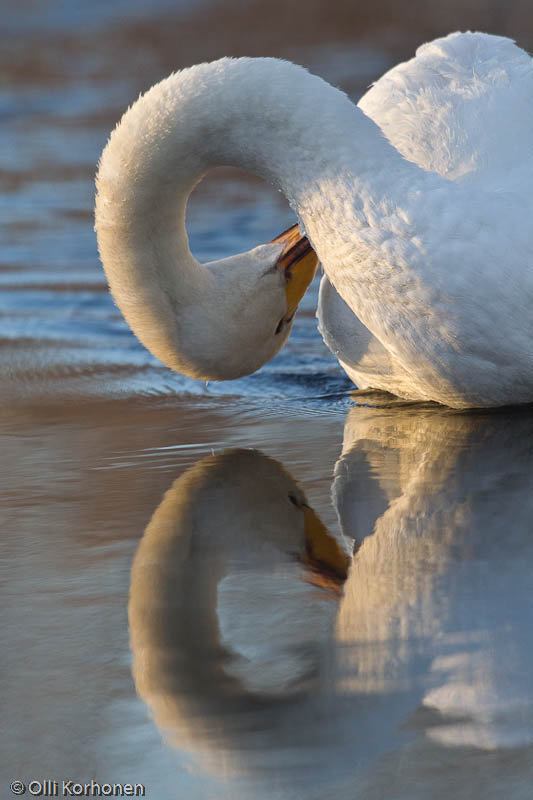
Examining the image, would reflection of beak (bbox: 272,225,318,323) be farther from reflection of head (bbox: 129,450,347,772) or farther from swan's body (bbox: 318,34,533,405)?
reflection of head (bbox: 129,450,347,772)

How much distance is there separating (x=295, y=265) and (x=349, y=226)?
764mm

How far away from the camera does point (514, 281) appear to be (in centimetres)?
378

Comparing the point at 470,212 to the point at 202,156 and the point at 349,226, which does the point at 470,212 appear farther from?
the point at 202,156

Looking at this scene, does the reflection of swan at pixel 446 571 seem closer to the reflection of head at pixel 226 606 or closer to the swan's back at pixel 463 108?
the reflection of head at pixel 226 606

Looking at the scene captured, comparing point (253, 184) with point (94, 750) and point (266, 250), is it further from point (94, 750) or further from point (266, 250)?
point (94, 750)

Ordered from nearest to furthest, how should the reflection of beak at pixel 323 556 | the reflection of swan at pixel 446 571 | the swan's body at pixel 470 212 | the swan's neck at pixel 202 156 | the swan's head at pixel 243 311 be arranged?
the reflection of swan at pixel 446 571 < the reflection of beak at pixel 323 556 < the swan's body at pixel 470 212 < the swan's neck at pixel 202 156 < the swan's head at pixel 243 311

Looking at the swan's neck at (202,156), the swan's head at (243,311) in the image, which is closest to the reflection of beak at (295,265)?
the swan's head at (243,311)

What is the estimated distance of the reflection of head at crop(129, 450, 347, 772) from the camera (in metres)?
2.51

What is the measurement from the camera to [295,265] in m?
4.64

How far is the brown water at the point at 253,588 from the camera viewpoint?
2.32 m

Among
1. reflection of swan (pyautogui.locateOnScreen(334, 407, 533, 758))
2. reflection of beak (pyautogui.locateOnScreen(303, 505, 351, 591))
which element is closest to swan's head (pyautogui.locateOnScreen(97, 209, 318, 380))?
reflection of swan (pyautogui.locateOnScreen(334, 407, 533, 758))

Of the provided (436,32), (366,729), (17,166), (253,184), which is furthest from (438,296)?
(436,32)

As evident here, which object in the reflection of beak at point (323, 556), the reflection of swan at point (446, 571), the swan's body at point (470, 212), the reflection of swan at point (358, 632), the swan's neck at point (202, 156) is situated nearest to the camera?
the reflection of swan at point (358, 632)

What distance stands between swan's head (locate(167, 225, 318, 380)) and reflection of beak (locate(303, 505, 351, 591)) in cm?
114
